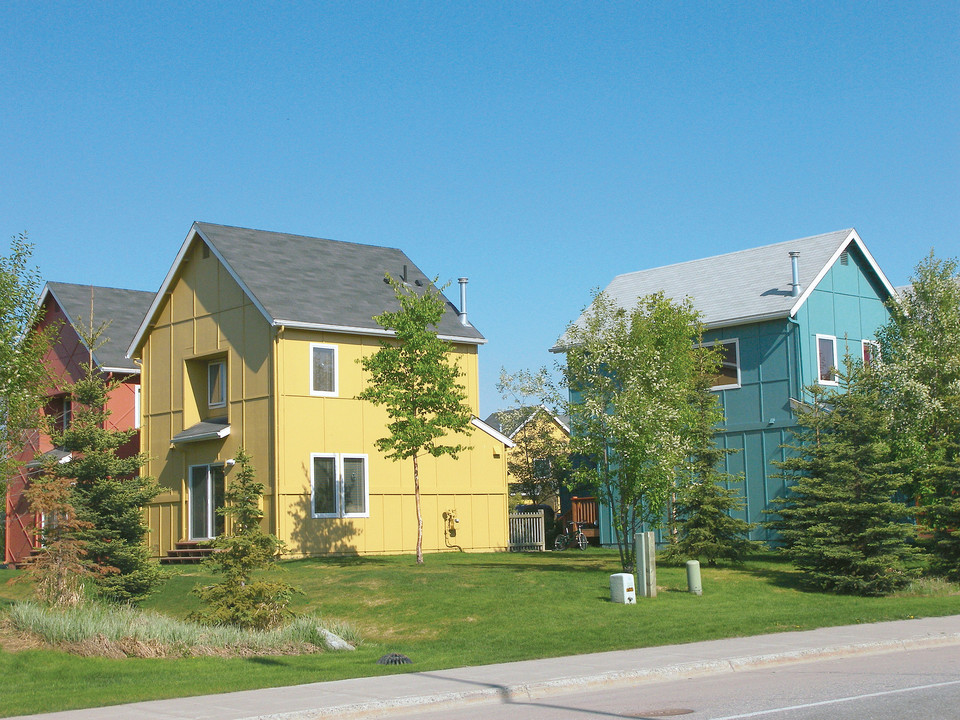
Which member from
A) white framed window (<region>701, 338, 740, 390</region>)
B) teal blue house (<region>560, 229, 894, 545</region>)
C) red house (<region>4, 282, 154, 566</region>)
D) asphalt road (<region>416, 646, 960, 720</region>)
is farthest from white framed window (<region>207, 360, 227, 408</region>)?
asphalt road (<region>416, 646, 960, 720</region>)

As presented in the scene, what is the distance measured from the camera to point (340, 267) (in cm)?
3384

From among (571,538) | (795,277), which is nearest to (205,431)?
(571,538)

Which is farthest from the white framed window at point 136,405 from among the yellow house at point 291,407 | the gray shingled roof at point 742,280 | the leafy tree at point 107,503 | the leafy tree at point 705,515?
the leafy tree at point 705,515

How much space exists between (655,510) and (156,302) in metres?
17.9

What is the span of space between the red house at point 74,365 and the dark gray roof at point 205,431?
15.1 ft

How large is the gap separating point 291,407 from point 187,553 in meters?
5.43

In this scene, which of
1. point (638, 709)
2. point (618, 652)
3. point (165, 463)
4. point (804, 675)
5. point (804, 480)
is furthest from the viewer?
point (165, 463)

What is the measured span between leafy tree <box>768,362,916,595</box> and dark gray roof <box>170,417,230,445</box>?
1554 centimetres

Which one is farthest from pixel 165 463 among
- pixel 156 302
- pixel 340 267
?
pixel 340 267

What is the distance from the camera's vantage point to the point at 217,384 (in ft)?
106

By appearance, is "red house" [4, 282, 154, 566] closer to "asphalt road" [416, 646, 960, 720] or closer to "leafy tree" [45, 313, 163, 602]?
"leafy tree" [45, 313, 163, 602]

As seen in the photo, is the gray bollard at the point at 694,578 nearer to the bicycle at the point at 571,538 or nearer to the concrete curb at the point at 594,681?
the concrete curb at the point at 594,681

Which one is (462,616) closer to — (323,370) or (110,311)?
(323,370)

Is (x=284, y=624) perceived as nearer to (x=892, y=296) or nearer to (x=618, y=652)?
(x=618, y=652)
